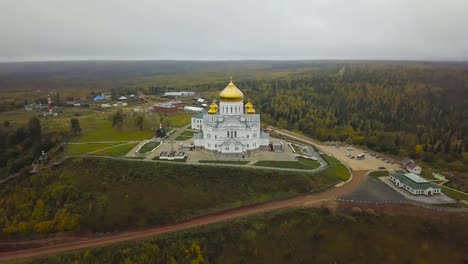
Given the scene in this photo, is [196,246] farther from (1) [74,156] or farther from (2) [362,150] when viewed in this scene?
(2) [362,150]

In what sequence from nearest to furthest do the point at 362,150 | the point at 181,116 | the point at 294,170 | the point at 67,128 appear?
the point at 294,170, the point at 362,150, the point at 67,128, the point at 181,116

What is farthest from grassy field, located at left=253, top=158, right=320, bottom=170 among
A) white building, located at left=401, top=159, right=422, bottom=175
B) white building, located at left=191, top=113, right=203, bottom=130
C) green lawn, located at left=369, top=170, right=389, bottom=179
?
white building, located at left=191, top=113, right=203, bottom=130

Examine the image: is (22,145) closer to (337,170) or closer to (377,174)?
(337,170)

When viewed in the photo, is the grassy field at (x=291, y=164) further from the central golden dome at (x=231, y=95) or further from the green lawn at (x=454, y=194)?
the green lawn at (x=454, y=194)

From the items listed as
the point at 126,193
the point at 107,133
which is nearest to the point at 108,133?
the point at 107,133

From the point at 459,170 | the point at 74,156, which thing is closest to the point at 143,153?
the point at 74,156

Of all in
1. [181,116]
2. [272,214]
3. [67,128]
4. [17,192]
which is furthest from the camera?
[181,116]
